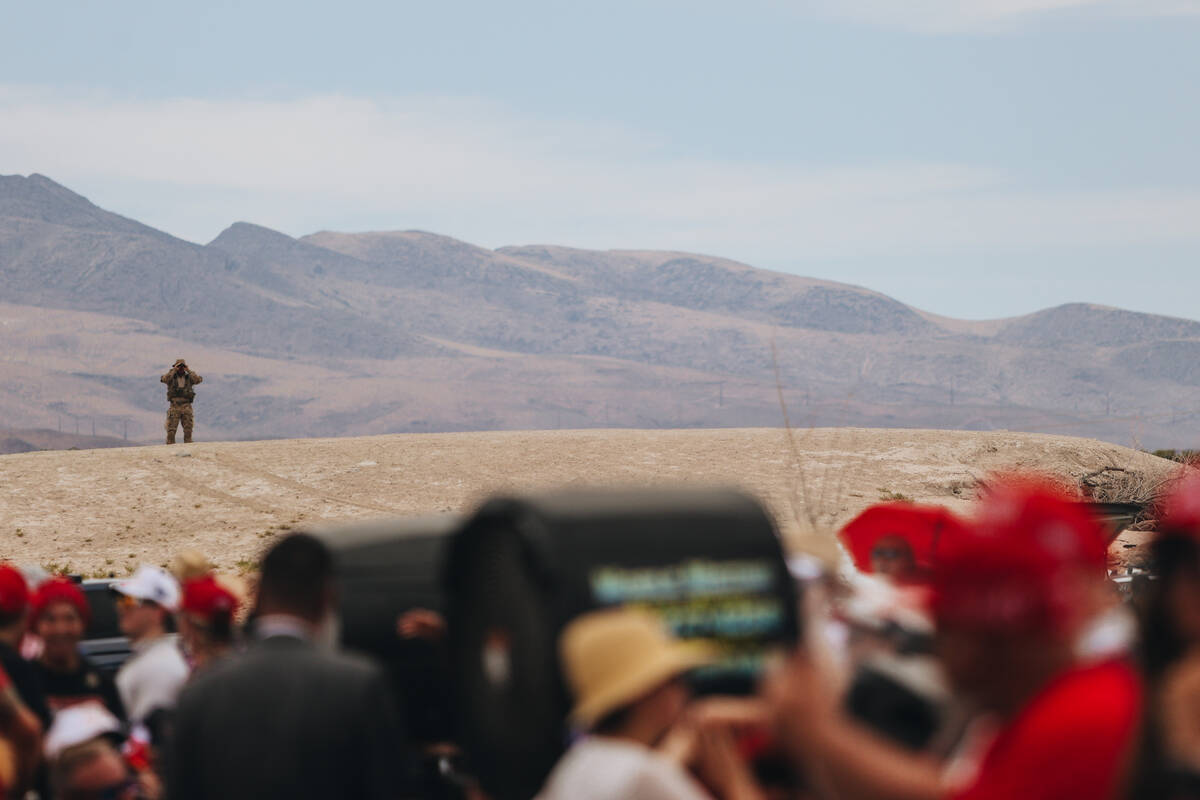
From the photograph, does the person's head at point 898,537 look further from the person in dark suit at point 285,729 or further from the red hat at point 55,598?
the red hat at point 55,598

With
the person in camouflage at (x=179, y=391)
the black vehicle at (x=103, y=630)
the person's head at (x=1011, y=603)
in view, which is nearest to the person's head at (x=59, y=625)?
the black vehicle at (x=103, y=630)

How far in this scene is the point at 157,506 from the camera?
127ft

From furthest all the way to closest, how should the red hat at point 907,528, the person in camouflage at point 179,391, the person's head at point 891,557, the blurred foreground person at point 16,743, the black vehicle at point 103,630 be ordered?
the person in camouflage at point 179,391 → the black vehicle at point 103,630 → the red hat at point 907,528 → the person's head at point 891,557 → the blurred foreground person at point 16,743

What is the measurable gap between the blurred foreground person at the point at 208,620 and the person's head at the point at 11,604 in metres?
0.65

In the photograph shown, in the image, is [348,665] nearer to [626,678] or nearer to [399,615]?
[626,678]

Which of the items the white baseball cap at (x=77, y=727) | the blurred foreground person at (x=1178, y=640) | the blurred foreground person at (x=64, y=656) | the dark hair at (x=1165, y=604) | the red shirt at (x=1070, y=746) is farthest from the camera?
the blurred foreground person at (x=64, y=656)

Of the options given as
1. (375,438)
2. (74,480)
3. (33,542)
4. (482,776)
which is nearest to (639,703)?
(482,776)

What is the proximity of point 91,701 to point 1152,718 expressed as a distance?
16.2 ft

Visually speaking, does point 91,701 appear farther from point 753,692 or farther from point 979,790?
point 979,790

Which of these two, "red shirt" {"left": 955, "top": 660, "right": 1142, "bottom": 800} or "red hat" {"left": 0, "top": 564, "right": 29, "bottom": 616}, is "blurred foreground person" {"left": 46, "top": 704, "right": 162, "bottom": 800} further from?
"red shirt" {"left": 955, "top": 660, "right": 1142, "bottom": 800}

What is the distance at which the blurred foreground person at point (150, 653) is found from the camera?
244 inches

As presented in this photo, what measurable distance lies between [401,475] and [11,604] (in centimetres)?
3781

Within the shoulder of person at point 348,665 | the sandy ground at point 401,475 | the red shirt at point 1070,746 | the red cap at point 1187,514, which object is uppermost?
the red cap at point 1187,514

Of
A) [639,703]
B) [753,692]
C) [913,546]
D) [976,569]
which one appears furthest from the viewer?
[913,546]
